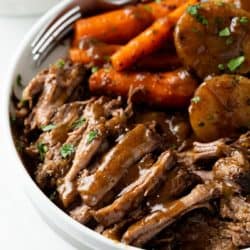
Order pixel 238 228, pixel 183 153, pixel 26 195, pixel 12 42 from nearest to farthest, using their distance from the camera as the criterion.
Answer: pixel 238 228 < pixel 183 153 < pixel 26 195 < pixel 12 42

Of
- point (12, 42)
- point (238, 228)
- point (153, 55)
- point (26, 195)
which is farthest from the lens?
point (12, 42)

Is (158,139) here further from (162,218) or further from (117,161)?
(162,218)

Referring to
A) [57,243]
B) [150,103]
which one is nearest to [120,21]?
[150,103]

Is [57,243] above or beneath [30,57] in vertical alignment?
beneath

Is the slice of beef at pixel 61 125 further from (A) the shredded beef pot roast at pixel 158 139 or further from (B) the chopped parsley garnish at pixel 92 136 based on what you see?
(B) the chopped parsley garnish at pixel 92 136

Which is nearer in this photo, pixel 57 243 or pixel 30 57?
pixel 57 243

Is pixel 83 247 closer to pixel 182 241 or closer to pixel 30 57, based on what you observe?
pixel 182 241

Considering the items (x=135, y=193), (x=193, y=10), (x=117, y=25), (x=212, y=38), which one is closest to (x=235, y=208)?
(x=135, y=193)
